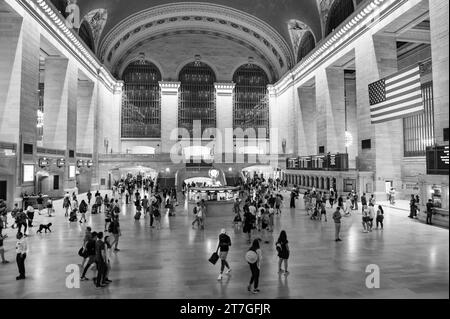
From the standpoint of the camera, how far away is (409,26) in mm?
19547

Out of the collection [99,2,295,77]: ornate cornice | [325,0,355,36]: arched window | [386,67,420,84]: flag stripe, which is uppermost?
[99,2,295,77]: ornate cornice

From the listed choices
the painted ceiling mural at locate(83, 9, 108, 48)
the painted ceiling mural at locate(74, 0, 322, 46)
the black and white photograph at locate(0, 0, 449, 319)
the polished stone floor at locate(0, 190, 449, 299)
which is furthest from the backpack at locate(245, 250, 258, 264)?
the painted ceiling mural at locate(83, 9, 108, 48)

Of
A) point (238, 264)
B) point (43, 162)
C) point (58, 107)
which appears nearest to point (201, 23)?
point (58, 107)

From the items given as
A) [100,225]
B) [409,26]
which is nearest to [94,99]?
[100,225]

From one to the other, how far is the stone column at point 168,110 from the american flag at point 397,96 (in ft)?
93.8

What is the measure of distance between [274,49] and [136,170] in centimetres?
2628

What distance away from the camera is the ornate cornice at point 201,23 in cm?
3609

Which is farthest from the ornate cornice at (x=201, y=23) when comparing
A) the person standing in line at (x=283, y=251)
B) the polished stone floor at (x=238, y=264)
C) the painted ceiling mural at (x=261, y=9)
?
the person standing in line at (x=283, y=251)

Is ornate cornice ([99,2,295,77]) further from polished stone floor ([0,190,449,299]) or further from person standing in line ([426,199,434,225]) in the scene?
polished stone floor ([0,190,449,299])

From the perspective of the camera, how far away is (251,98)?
44375mm

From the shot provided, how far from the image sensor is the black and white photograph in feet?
20.4

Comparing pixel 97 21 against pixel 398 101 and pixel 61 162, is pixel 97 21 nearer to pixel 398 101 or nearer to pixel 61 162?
pixel 61 162

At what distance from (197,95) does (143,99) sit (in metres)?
7.69

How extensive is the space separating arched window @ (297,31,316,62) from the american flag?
1623 centimetres
